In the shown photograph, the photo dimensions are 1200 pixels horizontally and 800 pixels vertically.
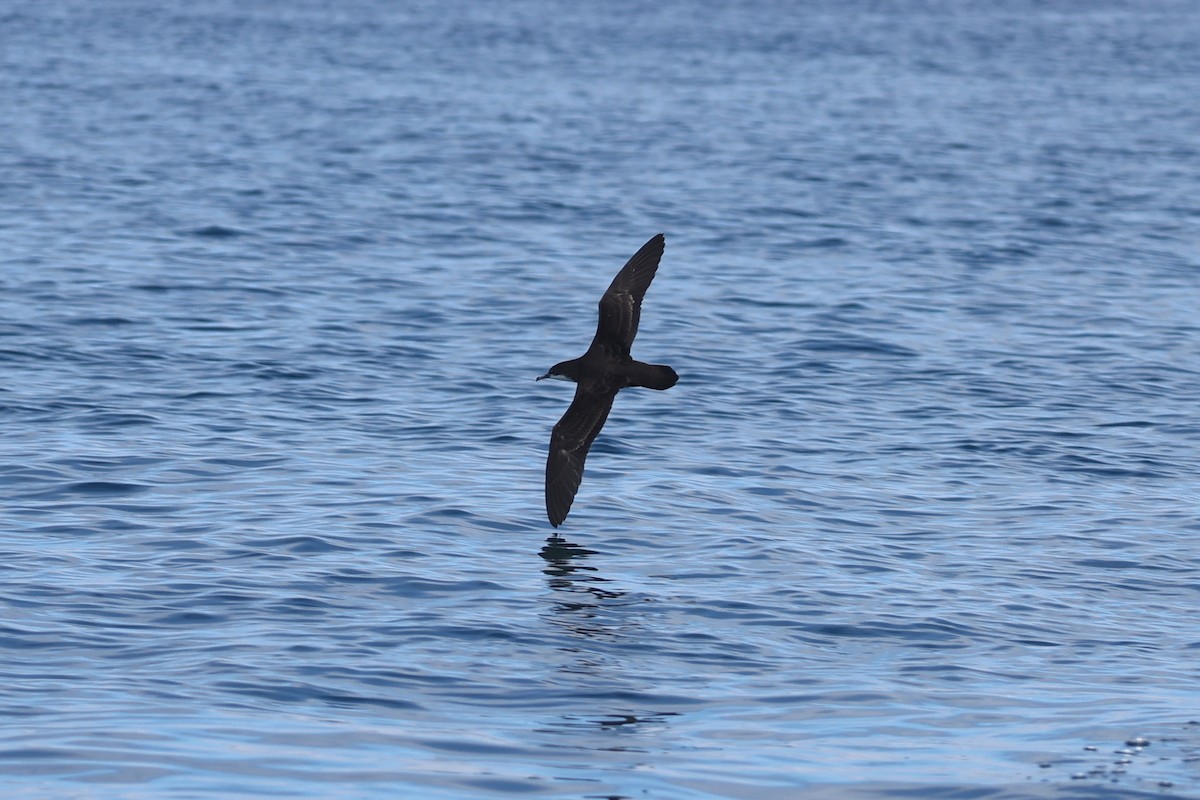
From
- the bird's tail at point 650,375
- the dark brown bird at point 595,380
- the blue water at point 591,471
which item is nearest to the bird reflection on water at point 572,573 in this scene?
the blue water at point 591,471

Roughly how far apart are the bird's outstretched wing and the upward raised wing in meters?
0.43

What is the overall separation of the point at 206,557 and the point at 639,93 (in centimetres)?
4009

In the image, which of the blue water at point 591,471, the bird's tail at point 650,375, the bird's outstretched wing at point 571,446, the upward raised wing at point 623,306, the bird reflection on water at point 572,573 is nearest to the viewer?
the blue water at point 591,471

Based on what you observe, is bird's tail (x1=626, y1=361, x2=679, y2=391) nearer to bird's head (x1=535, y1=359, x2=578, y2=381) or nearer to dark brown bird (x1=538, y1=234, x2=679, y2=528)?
dark brown bird (x1=538, y1=234, x2=679, y2=528)

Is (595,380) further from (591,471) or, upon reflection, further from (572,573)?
(591,471)

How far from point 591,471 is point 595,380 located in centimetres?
254

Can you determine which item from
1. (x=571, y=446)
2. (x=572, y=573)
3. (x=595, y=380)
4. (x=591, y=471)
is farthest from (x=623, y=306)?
(x=591, y=471)

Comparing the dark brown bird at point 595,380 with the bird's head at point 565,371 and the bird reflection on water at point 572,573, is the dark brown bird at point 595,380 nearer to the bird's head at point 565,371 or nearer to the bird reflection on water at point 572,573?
the bird's head at point 565,371

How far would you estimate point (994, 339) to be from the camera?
2281cm

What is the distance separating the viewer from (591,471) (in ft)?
55.2

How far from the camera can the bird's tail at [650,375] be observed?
13.6 metres

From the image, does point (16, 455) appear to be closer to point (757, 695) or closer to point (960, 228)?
point (757, 695)

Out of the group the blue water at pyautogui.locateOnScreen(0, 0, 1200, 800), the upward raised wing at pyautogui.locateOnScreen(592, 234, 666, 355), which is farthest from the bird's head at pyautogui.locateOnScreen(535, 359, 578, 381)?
the blue water at pyautogui.locateOnScreen(0, 0, 1200, 800)

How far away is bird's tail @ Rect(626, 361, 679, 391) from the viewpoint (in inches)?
536
